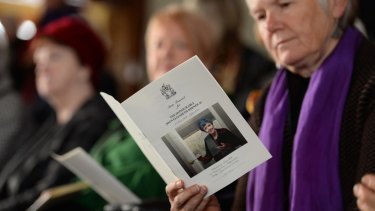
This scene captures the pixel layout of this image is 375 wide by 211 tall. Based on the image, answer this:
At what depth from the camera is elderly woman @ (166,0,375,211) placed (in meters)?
1.69

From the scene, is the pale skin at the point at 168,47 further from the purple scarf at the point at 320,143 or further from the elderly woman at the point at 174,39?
the purple scarf at the point at 320,143

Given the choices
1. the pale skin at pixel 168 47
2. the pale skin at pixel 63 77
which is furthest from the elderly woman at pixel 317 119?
the pale skin at pixel 63 77

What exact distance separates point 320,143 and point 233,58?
158 cm

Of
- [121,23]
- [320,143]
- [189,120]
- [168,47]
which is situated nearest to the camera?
[189,120]

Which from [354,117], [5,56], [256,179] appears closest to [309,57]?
[354,117]

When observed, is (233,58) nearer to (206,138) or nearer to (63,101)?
(63,101)

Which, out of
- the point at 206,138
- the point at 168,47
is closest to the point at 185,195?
the point at 206,138

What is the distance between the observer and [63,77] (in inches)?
132

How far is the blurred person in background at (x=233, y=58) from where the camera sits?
3.10 meters

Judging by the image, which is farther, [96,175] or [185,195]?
[96,175]

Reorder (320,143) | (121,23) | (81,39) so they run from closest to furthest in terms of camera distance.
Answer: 1. (320,143)
2. (81,39)
3. (121,23)

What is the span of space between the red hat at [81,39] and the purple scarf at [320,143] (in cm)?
176

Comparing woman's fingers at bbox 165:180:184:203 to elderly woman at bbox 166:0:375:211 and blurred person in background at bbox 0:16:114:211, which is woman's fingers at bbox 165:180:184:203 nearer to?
elderly woman at bbox 166:0:375:211

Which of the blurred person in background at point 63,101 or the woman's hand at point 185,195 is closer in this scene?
the woman's hand at point 185,195
